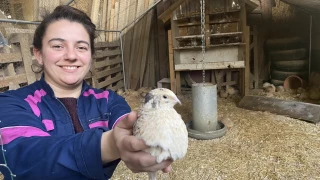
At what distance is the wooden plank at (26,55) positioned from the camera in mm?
2264

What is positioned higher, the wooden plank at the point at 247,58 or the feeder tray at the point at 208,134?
the wooden plank at the point at 247,58

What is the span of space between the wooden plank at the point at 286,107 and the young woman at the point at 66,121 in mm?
2524

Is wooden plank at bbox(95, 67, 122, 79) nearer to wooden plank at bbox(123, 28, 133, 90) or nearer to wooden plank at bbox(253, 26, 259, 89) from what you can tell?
wooden plank at bbox(123, 28, 133, 90)

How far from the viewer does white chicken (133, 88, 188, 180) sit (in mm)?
663

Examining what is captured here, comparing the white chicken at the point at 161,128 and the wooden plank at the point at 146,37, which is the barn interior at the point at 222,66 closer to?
the wooden plank at the point at 146,37

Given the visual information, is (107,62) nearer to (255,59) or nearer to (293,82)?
(255,59)

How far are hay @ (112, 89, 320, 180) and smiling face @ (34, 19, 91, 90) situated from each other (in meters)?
1.15

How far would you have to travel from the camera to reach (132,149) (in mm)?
625

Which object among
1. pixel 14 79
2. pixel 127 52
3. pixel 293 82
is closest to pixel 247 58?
pixel 293 82

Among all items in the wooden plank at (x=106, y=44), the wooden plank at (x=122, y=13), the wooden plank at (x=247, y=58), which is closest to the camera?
the wooden plank at (x=247, y=58)

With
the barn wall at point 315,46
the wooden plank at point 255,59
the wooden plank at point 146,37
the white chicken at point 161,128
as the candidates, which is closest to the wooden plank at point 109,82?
the wooden plank at point 146,37

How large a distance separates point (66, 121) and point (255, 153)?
5.76 ft

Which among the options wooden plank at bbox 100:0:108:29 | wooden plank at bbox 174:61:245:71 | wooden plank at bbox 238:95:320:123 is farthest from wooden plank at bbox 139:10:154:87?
wooden plank at bbox 238:95:320:123

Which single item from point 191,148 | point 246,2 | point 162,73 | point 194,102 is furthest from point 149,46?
point 191,148
